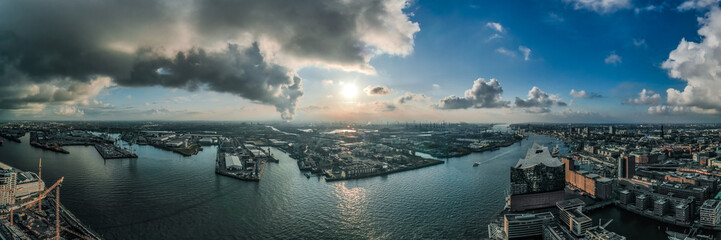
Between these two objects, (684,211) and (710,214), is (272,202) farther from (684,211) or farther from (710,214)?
(710,214)

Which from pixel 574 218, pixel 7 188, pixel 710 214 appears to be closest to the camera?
pixel 574 218

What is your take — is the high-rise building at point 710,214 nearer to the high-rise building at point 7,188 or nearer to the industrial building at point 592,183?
the industrial building at point 592,183

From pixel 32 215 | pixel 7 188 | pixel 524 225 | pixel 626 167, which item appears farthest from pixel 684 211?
pixel 7 188

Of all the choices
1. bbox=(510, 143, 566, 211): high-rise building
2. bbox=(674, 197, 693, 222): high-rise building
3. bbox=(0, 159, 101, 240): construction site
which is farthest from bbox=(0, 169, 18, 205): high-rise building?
bbox=(674, 197, 693, 222): high-rise building

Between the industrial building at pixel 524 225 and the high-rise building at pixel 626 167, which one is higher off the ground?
the high-rise building at pixel 626 167

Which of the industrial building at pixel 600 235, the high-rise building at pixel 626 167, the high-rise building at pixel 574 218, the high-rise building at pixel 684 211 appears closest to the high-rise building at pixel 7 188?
the high-rise building at pixel 574 218

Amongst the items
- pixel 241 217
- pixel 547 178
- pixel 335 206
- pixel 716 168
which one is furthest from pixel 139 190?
pixel 716 168

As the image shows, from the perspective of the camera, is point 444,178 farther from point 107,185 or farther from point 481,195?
point 107,185
